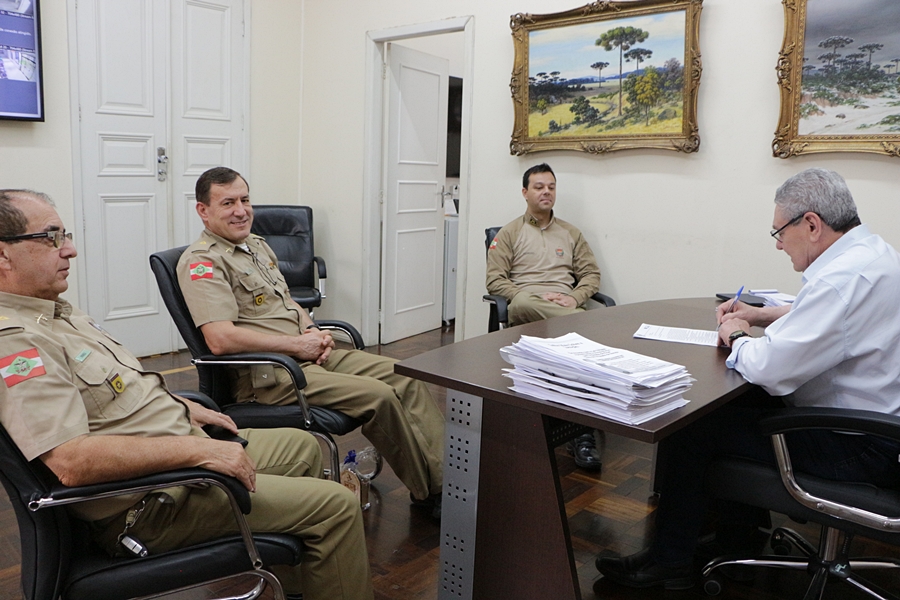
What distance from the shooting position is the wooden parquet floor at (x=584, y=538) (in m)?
2.22

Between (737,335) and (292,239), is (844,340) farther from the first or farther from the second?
(292,239)

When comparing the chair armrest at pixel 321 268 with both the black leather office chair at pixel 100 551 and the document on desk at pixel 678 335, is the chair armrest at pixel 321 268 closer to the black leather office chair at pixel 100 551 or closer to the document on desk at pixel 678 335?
the document on desk at pixel 678 335

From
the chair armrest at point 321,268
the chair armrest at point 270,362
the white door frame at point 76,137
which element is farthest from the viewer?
the chair armrest at point 321,268

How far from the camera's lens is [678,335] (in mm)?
2387

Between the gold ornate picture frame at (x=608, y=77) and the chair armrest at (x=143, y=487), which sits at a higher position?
the gold ornate picture frame at (x=608, y=77)

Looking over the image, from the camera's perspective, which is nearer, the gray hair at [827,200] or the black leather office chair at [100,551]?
the black leather office chair at [100,551]

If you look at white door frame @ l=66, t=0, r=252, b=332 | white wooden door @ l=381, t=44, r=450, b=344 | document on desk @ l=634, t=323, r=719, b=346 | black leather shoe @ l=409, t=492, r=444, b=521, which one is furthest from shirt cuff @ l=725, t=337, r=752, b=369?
white wooden door @ l=381, t=44, r=450, b=344

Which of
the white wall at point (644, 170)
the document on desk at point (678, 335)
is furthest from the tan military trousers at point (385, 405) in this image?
the white wall at point (644, 170)

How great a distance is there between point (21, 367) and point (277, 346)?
1.17 metres

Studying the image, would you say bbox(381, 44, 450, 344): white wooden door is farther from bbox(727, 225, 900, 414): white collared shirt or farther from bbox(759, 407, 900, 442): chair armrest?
bbox(759, 407, 900, 442): chair armrest

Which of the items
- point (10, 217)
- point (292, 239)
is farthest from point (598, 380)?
point (292, 239)

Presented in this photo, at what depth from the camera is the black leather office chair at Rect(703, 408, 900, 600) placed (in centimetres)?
171

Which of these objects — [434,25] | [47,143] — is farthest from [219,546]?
[434,25]

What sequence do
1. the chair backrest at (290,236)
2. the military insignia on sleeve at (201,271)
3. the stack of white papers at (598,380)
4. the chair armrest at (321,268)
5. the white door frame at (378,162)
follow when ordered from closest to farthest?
the stack of white papers at (598,380) → the military insignia on sleeve at (201,271) → the white door frame at (378,162) → the chair armrest at (321,268) → the chair backrest at (290,236)
